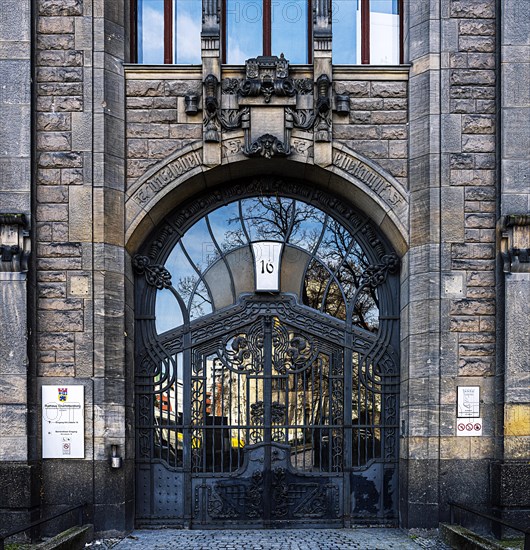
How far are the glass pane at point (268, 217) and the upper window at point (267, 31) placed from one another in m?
2.31

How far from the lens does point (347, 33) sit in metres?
12.0

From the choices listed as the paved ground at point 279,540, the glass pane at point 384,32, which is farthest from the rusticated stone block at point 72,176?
the paved ground at point 279,540

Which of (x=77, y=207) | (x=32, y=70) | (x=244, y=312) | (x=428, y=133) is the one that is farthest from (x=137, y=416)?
(x=428, y=133)

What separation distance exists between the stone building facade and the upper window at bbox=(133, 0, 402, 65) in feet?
1.51

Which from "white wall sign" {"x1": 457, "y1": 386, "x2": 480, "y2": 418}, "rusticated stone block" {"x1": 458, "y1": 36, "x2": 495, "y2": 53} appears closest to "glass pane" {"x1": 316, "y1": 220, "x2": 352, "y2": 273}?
"white wall sign" {"x1": 457, "y1": 386, "x2": 480, "y2": 418}

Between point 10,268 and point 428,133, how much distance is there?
661 cm

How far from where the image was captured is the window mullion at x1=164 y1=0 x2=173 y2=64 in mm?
11938

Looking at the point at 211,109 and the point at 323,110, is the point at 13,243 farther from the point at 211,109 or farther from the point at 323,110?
the point at 323,110

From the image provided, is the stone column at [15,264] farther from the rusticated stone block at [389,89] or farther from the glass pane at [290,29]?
the rusticated stone block at [389,89]

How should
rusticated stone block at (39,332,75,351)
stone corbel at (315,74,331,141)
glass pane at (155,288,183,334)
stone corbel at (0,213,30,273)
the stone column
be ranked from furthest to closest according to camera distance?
glass pane at (155,288,183,334) → stone corbel at (315,74,331,141) → rusticated stone block at (39,332,75,351) → stone corbel at (0,213,30,273) → the stone column

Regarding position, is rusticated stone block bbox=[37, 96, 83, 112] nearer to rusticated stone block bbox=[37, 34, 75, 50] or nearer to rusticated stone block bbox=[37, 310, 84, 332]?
rusticated stone block bbox=[37, 34, 75, 50]

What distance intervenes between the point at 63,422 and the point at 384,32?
805 cm

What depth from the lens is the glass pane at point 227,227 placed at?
1205 cm

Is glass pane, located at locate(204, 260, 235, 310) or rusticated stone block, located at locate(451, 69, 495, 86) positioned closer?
rusticated stone block, located at locate(451, 69, 495, 86)
